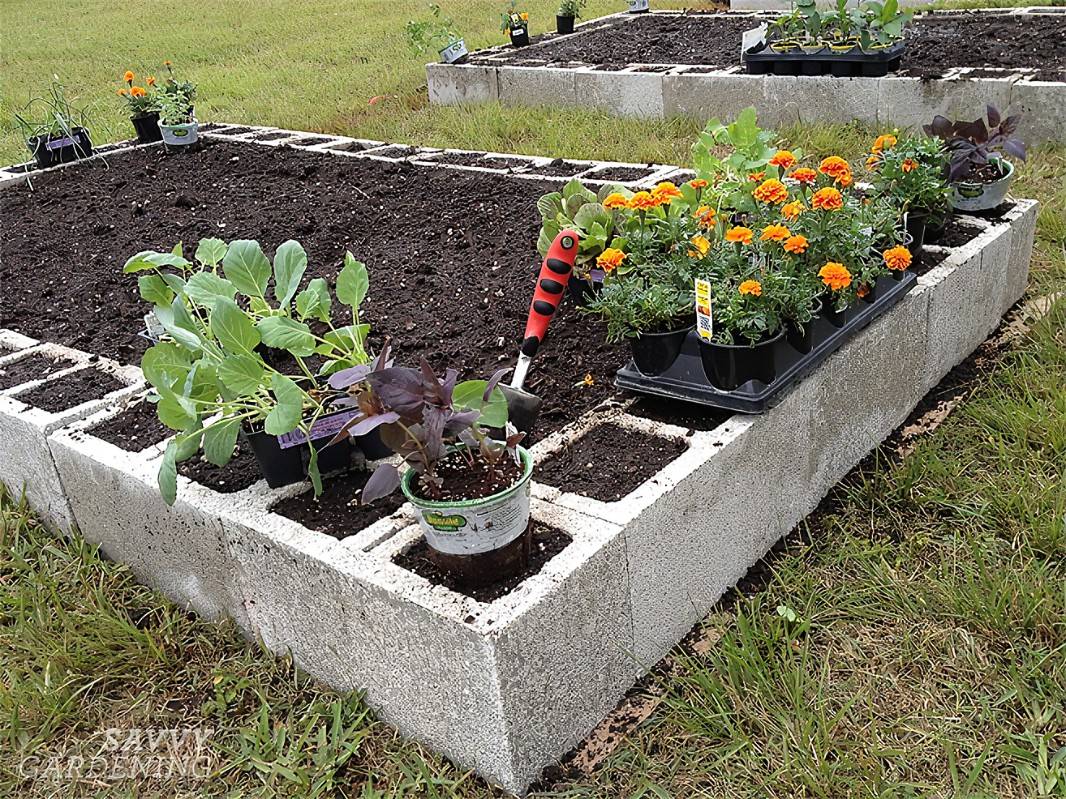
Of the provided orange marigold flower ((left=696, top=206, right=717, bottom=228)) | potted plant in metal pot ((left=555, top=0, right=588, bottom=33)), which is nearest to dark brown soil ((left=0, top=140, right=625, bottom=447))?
orange marigold flower ((left=696, top=206, right=717, bottom=228))

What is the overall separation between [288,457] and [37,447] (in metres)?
0.92

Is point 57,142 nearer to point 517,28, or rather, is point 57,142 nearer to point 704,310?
point 517,28

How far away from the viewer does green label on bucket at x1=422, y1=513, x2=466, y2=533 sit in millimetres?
1782

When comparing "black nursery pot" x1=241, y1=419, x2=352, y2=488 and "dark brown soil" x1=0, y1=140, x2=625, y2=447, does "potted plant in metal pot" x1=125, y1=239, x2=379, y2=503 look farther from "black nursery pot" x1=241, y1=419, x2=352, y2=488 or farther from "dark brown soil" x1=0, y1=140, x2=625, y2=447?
"dark brown soil" x1=0, y1=140, x2=625, y2=447

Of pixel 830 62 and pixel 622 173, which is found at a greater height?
pixel 830 62

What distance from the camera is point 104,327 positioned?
3414 mm

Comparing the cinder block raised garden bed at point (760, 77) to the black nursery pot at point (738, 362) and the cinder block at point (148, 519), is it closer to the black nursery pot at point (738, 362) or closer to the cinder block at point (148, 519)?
the black nursery pot at point (738, 362)

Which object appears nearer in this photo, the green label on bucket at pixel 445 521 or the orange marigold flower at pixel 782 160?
the green label on bucket at pixel 445 521

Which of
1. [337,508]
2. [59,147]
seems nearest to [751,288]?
[337,508]

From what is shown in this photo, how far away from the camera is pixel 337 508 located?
2.18 metres

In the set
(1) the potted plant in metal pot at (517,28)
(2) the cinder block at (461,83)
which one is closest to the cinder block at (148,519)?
(2) the cinder block at (461,83)

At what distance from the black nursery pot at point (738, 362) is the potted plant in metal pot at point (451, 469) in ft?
1.89

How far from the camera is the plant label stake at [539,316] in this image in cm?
239

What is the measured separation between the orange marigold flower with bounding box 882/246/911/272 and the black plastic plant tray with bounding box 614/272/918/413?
114 mm
